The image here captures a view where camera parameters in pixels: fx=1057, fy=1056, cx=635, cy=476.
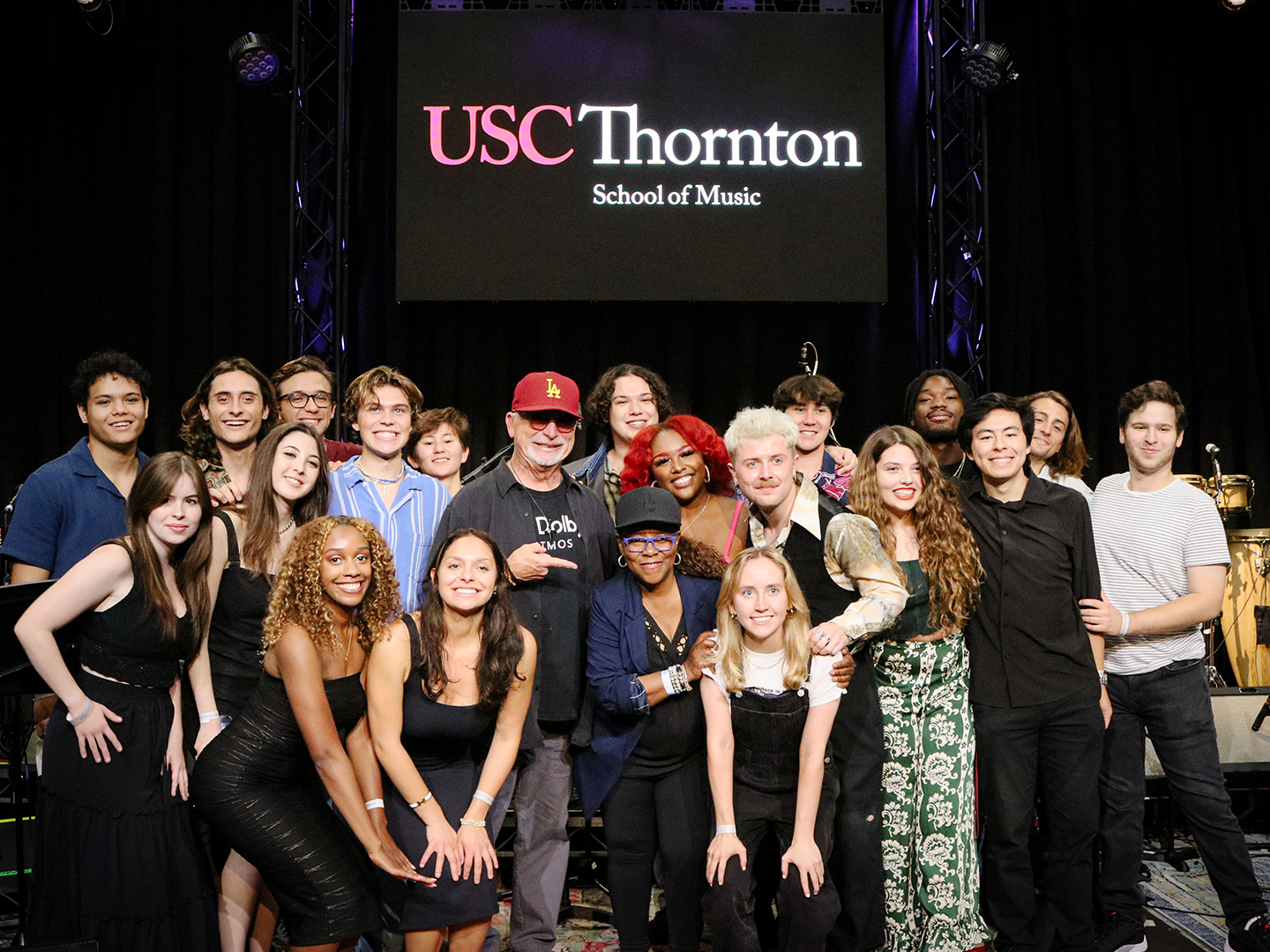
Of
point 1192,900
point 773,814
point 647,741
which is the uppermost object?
point 647,741

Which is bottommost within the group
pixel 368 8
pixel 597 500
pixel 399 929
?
pixel 399 929

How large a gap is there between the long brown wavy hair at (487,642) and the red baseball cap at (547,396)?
1.83ft

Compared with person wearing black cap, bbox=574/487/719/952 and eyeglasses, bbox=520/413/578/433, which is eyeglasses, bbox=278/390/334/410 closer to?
eyeglasses, bbox=520/413/578/433

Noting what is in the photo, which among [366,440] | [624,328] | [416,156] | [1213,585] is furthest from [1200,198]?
[366,440]

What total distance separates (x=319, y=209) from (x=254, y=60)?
0.92 m

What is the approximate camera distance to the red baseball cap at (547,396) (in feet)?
10.9

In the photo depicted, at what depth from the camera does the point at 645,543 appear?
9.66ft

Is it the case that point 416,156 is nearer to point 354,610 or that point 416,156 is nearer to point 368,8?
point 368,8

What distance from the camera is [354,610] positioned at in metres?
2.84

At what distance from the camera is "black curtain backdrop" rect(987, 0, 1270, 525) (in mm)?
6941

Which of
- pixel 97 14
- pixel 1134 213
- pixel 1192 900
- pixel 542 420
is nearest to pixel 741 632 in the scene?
pixel 542 420

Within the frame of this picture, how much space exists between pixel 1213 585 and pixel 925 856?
1387 millimetres

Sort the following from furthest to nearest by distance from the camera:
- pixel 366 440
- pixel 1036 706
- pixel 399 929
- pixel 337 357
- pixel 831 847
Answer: pixel 337 357 → pixel 366 440 → pixel 1036 706 → pixel 831 847 → pixel 399 929

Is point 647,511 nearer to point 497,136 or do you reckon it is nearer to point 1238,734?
point 1238,734
